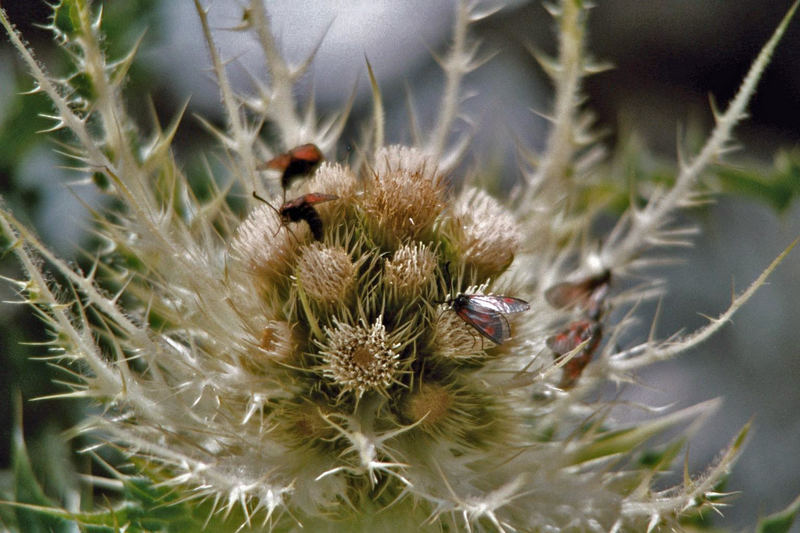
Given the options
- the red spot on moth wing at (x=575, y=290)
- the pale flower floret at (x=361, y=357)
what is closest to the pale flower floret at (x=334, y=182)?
the pale flower floret at (x=361, y=357)

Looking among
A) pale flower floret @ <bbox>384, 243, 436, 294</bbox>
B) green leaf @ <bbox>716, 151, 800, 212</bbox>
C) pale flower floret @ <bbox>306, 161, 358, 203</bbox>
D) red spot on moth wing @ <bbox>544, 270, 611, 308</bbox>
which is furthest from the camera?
green leaf @ <bbox>716, 151, 800, 212</bbox>

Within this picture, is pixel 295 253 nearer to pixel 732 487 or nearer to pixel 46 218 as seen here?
pixel 46 218

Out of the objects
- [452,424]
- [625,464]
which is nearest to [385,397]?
[452,424]

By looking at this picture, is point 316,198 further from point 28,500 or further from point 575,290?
point 28,500

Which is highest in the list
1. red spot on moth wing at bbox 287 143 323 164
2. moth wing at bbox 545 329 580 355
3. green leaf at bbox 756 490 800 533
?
red spot on moth wing at bbox 287 143 323 164

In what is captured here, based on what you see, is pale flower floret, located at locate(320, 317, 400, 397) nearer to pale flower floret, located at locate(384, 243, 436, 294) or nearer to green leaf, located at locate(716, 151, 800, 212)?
pale flower floret, located at locate(384, 243, 436, 294)

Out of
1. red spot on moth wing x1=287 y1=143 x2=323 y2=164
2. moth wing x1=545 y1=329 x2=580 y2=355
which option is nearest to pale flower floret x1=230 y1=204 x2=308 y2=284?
red spot on moth wing x1=287 y1=143 x2=323 y2=164

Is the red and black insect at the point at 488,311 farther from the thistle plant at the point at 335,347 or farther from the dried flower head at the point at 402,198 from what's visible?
the dried flower head at the point at 402,198
